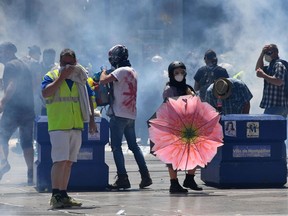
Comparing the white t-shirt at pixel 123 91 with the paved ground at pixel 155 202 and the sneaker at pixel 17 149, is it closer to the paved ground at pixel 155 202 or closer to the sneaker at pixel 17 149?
the paved ground at pixel 155 202

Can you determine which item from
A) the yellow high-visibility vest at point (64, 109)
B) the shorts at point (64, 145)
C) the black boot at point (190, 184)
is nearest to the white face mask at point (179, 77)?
the black boot at point (190, 184)

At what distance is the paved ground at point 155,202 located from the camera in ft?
39.5

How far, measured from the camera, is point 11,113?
15.6m

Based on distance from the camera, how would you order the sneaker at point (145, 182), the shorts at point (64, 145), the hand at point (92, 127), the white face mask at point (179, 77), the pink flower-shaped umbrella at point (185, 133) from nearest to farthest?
1. the shorts at point (64, 145)
2. the hand at point (92, 127)
3. the pink flower-shaped umbrella at point (185, 133)
4. the white face mask at point (179, 77)
5. the sneaker at point (145, 182)

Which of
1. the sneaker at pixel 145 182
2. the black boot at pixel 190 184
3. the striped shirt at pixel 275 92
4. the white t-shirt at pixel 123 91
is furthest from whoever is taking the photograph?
the striped shirt at pixel 275 92

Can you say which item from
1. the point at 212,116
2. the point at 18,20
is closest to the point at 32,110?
the point at 212,116

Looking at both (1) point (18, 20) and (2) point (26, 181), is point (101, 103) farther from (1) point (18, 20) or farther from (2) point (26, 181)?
(1) point (18, 20)

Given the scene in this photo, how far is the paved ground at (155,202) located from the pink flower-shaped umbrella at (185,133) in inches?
16.1

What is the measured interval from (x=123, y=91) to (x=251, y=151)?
159cm

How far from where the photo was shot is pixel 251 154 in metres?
14.5

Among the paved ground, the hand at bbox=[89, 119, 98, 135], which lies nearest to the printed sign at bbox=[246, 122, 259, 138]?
the paved ground

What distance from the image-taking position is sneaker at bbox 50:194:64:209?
1245cm

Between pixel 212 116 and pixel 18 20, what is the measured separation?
412 inches

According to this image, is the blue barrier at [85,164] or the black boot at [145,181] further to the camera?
the black boot at [145,181]
